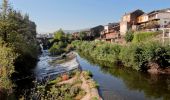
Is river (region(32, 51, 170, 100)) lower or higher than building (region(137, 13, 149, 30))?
lower

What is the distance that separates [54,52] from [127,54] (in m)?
62.3

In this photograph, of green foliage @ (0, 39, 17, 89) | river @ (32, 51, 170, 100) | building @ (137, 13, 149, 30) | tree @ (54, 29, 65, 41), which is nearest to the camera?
green foliage @ (0, 39, 17, 89)

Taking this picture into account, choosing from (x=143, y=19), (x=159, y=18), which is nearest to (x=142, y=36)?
(x=159, y=18)

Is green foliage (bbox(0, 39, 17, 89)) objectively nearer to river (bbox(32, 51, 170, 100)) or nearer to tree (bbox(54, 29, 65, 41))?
river (bbox(32, 51, 170, 100))

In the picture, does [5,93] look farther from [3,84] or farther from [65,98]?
[65,98]

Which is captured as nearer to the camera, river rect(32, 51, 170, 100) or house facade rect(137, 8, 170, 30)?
river rect(32, 51, 170, 100)

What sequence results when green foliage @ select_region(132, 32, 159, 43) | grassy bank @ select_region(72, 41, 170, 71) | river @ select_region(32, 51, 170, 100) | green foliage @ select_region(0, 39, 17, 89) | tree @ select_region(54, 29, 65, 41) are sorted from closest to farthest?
green foliage @ select_region(0, 39, 17, 89), river @ select_region(32, 51, 170, 100), grassy bank @ select_region(72, 41, 170, 71), green foliage @ select_region(132, 32, 159, 43), tree @ select_region(54, 29, 65, 41)

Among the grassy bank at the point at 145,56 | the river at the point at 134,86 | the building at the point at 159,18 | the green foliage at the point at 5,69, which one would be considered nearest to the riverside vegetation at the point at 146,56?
the grassy bank at the point at 145,56

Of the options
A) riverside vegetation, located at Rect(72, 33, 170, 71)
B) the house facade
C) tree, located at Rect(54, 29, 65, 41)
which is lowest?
riverside vegetation, located at Rect(72, 33, 170, 71)

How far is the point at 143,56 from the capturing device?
56906 millimetres

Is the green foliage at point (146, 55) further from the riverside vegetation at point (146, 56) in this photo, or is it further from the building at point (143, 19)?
the building at point (143, 19)

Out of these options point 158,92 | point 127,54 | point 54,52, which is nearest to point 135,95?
point 158,92

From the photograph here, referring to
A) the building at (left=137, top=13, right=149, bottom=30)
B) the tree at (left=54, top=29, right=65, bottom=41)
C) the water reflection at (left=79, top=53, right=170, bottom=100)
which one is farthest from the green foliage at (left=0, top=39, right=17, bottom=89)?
the tree at (left=54, top=29, right=65, bottom=41)

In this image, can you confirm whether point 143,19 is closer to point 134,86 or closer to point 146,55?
point 146,55
